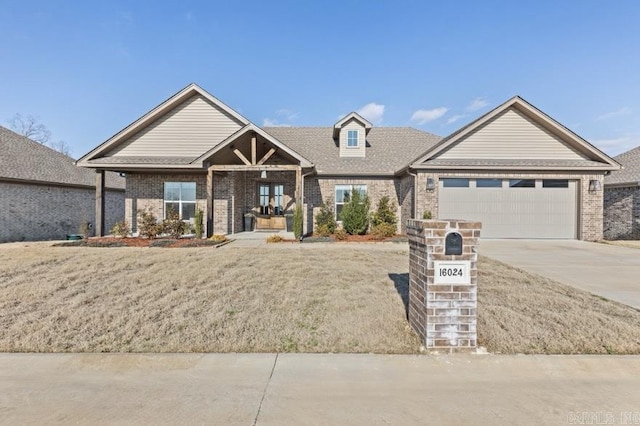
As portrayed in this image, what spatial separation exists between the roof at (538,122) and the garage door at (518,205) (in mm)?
1299

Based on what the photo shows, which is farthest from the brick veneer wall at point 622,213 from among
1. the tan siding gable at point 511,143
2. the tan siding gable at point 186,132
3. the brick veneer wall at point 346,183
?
the tan siding gable at point 186,132

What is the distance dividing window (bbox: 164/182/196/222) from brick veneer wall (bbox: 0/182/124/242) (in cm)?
546

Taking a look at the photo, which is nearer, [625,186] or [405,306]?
[405,306]

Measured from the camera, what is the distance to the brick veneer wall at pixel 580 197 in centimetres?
1320

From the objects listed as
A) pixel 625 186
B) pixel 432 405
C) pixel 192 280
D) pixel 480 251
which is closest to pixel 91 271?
pixel 192 280

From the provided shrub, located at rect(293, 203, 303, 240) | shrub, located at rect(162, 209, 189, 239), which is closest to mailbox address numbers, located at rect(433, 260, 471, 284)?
shrub, located at rect(293, 203, 303, 240)

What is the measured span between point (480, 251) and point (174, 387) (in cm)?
→ 1003

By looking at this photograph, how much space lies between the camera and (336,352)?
11.3 ft

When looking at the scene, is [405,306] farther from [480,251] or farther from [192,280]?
[480,251]

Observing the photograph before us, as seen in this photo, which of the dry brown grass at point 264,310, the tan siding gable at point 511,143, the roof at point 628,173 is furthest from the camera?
the roof at point 628,173

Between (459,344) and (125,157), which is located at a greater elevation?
(125,157)

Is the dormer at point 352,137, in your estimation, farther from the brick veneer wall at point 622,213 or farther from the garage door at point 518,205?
the brick veneer wall at point 622,213

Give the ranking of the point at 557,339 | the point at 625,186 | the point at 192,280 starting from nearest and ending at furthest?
the point at 557,339 < the point at 192,280 < the point at 625,186

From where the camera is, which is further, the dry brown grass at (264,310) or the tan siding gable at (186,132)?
the tan siding gable at (186,132)
